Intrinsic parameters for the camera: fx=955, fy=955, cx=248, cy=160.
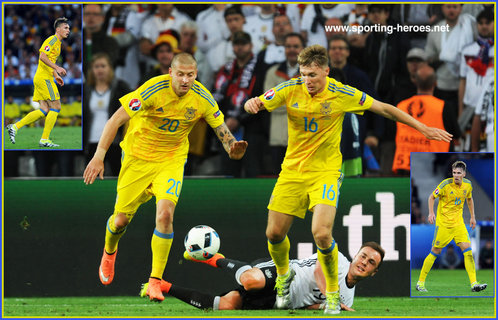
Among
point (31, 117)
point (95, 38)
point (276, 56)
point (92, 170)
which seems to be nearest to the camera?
point (92, 170)

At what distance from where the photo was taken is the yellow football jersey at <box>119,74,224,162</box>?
11438 millimetres

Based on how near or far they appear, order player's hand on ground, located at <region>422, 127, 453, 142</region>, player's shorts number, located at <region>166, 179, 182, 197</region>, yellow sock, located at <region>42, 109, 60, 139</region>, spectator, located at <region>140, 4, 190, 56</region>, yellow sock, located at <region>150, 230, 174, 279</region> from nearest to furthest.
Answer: player's hand on ground, located at <region>422, 127, 453, 142</region>, player's shorts number, located at <region>166, 179, 182, 197</region>, yellow sock, located at <region>150, 230, 174, 279</region>, yellow sock, located at <region>42, 109, 60, 139</region>, spectator, located at <region>140, 4, 190, 56</region>

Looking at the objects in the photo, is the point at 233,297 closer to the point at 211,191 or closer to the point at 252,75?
the point at 211,191

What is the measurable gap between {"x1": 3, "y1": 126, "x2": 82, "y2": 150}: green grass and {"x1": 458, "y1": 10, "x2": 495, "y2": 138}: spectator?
5.72 m

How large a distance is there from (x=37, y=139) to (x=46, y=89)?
725mm

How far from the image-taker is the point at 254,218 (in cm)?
1435

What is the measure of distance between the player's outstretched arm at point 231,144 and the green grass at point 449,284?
373 centimetres

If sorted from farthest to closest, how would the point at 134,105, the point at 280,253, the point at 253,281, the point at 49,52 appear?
the point at 49,52
the point at 253,281
the point at 280,253
the point at 134,105

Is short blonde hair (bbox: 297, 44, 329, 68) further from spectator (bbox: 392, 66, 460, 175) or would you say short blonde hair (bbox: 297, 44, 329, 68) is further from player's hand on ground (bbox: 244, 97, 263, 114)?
spectator (bbox: 392, 66, 460, 175)

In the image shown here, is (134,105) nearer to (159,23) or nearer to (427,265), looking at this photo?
(159,23)

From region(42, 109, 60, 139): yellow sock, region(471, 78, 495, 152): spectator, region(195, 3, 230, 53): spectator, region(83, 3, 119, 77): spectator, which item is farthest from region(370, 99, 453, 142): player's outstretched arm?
region(83, 3, 119, 77): spectator

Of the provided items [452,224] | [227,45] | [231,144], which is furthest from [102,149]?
[452,224]

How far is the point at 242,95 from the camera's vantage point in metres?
14.1

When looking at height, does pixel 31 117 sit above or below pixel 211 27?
below
